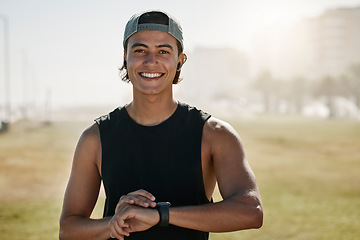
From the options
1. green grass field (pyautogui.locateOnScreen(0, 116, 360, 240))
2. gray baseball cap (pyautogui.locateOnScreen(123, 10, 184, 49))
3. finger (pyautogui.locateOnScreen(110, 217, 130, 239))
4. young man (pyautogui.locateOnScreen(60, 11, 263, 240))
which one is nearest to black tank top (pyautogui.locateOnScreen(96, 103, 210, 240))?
young man (pyautogui.locateOnScreen(60, 11, 263, 240))

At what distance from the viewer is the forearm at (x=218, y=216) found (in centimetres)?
183

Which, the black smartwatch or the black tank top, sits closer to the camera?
the black smartwatch

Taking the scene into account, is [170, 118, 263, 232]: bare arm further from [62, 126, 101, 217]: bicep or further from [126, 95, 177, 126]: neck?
[62, 126, 101, 217]: bicep

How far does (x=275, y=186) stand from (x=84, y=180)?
11072 mm

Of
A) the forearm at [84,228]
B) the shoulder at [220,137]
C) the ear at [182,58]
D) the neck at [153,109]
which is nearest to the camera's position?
the forearm at [84,228]

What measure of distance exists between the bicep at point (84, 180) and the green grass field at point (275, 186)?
494 centimetres

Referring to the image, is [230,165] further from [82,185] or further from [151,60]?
[82,185]

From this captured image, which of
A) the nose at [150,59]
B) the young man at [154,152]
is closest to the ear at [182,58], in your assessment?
the young man at [154,152]

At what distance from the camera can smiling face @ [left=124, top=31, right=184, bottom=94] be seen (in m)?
2.09

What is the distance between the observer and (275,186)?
12469 millimetres

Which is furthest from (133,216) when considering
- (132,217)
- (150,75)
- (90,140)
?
(150,75)

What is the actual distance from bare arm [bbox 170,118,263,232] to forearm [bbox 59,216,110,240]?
1.25 feet

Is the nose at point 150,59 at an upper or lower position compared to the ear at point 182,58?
lower

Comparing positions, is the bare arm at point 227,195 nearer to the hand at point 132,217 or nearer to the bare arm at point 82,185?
the hand at point 132,217
